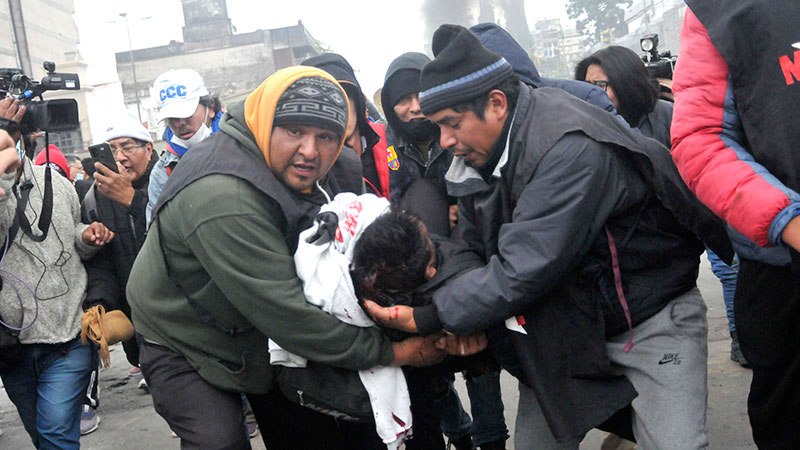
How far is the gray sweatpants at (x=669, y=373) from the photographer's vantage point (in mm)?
2156

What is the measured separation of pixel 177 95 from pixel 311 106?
2.19 m

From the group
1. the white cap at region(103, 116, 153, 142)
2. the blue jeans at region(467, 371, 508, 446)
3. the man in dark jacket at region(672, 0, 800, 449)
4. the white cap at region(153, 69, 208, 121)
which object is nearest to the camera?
the man in dark jacket at region(672, 0, 800, 449)

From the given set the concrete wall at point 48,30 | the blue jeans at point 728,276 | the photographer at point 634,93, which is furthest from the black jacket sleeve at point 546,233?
the concrete wall at point 48,30

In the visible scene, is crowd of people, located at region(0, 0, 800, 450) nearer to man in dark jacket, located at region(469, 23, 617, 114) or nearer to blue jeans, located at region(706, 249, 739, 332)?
man in dark jacket, located at region(469, 23, 617, 114)

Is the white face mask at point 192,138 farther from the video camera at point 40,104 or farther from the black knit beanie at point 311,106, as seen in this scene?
the black knit beanie at point 311,106

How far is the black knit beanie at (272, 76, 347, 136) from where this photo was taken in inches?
91.0

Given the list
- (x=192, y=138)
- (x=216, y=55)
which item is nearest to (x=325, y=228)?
(x=192, y=138)

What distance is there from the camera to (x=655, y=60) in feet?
15.1

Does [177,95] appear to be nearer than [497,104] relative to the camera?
No

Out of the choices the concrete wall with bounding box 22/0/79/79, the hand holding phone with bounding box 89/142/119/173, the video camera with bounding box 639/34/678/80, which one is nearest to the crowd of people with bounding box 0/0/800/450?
the hand holding phone with bounding box 89/142/119/173

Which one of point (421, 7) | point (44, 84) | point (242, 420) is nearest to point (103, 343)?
point (242, 420)

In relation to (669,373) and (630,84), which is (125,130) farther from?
(669,373)

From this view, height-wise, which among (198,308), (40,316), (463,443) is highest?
(198,308)

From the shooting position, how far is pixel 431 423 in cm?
295
